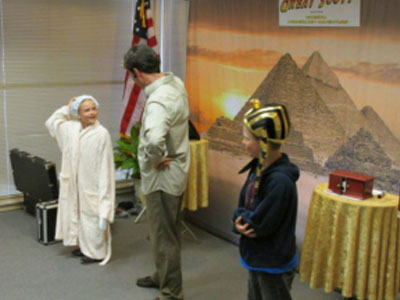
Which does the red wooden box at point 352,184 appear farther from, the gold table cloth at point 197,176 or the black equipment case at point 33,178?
the black equipment case at point 33,178

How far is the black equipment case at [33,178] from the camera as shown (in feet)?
14.2

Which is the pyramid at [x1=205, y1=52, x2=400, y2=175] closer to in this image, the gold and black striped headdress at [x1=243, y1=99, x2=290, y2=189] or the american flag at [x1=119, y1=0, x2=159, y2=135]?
the gold and black striped headdress at [x1=243, y1=99, x2=290, y2=189]

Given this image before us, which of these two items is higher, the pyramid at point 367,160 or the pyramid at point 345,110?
the pyramid at point 345,110

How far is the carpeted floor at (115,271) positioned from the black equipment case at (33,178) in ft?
1.00

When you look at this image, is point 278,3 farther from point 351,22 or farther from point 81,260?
point 81,260

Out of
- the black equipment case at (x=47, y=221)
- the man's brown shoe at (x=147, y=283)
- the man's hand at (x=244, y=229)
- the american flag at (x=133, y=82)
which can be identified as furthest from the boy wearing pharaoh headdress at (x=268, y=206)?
the american flag at (x=133, y=82)

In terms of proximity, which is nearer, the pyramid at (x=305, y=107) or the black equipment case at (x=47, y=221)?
the pyramid at (x=305, y=107)

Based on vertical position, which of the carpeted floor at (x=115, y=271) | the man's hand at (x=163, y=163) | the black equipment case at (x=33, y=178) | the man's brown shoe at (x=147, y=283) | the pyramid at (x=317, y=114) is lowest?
the carpeted floor at (x=115, y=271)

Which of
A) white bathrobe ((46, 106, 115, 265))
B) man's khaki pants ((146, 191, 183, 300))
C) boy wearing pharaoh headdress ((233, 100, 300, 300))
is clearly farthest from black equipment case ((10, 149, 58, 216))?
boy wearing pharaoh headdress ((233, 100, 300, 300))

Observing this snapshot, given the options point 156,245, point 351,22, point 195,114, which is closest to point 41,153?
point 195,114

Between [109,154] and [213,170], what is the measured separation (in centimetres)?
113

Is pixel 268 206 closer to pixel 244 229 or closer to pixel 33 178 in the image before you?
pixel 244 229

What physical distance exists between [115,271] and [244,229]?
1.83 metres

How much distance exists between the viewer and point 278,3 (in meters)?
3.72
